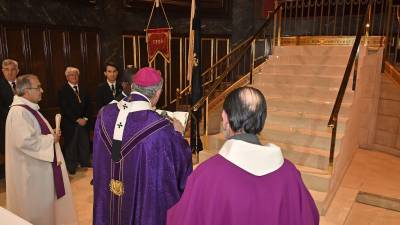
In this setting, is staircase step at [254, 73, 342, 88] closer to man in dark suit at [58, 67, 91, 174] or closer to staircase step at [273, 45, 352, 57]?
staircase step at [273, 45, 352, 57]

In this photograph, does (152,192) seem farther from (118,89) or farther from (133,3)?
(133,3)

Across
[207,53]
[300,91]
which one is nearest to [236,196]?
[300,91]

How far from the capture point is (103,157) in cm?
265

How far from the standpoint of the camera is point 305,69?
6.29 meters

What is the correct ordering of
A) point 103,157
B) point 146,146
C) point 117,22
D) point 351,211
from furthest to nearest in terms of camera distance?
point 117,22 → point 351,211 → point 103,157 → point 146,146

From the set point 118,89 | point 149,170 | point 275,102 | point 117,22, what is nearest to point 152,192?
point 149,170

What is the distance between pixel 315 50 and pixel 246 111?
18.7ft

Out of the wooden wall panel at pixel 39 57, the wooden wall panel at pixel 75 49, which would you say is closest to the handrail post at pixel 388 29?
the wooden wall panel at pixel 75 49

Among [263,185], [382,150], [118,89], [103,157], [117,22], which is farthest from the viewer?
[117,22]

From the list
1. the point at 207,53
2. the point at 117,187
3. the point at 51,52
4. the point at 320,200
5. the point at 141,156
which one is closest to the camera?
the point at 141,156

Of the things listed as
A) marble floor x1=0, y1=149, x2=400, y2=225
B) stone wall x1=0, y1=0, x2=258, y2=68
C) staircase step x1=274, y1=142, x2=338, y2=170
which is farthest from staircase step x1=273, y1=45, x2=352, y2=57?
staircase step x1=274, y1=142, x2=338, y2=170

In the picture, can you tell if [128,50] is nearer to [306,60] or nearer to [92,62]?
[92,62]

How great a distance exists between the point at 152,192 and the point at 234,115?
124cm

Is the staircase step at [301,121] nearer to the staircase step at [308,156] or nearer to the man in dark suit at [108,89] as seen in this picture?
the staircase step at [308,156]
